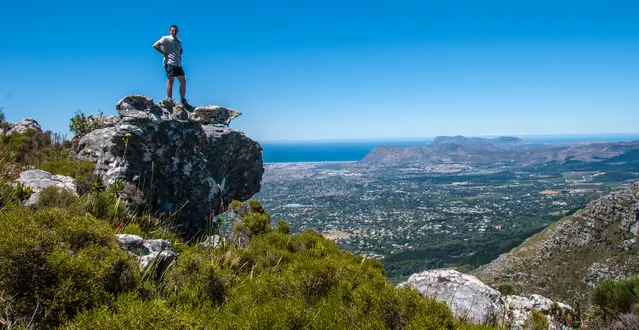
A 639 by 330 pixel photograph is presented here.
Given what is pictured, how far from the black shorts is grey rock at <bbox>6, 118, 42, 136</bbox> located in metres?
4.91

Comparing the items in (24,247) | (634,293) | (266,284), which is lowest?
(634,293)

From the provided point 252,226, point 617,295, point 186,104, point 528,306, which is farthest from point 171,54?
point 617,295

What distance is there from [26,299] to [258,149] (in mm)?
10893

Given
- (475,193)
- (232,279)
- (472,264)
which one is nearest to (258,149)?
(232,279)

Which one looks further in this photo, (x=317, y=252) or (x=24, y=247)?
(x=317, y=252)

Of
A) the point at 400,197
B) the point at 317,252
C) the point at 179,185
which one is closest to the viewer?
the point at 317,252

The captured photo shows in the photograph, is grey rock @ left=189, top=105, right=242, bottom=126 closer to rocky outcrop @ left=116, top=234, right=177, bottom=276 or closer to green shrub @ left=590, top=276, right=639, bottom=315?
rocky outcrop @ left=116, top=234, right=177, bottom=276

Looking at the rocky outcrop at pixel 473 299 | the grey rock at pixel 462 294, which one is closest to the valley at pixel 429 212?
the rocky outcrop at pixel 473 299

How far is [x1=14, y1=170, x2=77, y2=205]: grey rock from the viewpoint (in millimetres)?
5785

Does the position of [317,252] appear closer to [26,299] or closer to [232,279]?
[232,279]

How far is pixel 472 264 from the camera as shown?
64750mm

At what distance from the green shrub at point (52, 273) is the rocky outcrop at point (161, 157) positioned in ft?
15.1

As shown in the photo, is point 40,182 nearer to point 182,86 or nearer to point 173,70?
point 173,70

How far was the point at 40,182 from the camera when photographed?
20.4 ft
